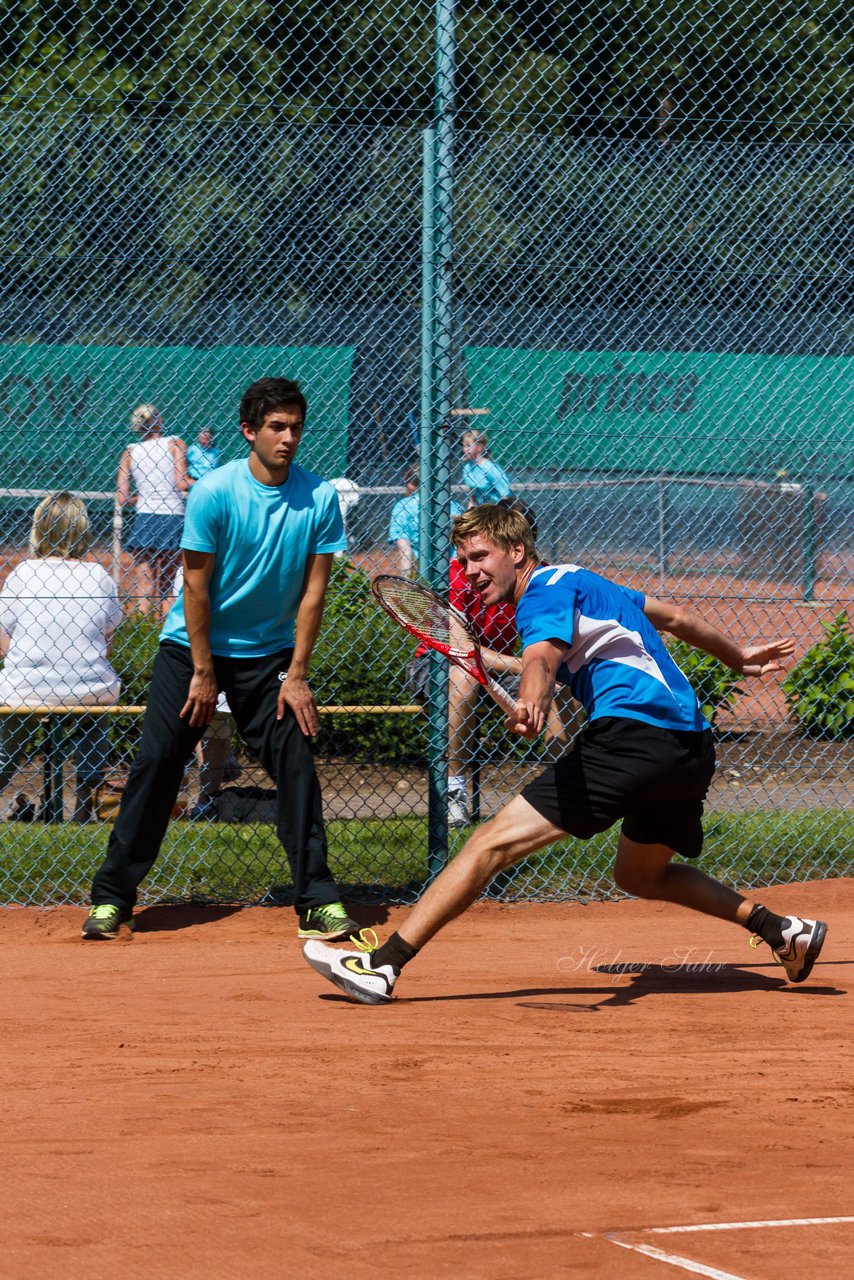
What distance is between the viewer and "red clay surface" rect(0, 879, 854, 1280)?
3084mm

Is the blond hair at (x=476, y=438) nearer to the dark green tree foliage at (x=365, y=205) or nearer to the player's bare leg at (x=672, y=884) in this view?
the dark green tree foliage at (x=365, y=205)

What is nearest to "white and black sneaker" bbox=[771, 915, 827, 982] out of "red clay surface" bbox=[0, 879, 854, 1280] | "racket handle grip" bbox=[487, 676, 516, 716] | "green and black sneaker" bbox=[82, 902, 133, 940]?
"red clay surface" bbox=[0, 879, 854, 1280]

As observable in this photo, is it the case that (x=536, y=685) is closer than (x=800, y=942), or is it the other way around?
(x=536, y=685)

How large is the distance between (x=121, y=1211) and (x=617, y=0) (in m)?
18.8

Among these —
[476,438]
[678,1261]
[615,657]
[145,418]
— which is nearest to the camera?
[678,1261]

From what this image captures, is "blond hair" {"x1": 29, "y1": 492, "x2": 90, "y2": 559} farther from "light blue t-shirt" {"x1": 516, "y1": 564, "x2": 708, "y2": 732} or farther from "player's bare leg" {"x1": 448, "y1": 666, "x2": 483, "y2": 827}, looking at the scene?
"light blue t-shirt" {"x1": 516, "y1": 564, "x2": 708, "y2": 732}

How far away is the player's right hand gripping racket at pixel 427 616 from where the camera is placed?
5.18m

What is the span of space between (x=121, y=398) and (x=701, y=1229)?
665 cm

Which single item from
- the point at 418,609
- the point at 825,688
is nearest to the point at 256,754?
the point at 418,609

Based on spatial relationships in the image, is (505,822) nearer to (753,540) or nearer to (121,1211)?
(121,1211)

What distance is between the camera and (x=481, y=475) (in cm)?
777

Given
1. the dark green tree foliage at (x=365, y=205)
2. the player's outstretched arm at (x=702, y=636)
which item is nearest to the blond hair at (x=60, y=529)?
the dark green tree foliage at (x=365, y=205)

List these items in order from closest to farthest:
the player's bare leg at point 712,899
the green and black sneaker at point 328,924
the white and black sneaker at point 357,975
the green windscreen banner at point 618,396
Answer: the white and black sneaker at point 357,975 < the player's bare leg at point 712,899 < the green and black sneaker at point 328,924 < the green windscreen banner at point 618,396

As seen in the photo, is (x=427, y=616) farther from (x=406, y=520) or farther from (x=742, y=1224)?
(x=406, y=520)
